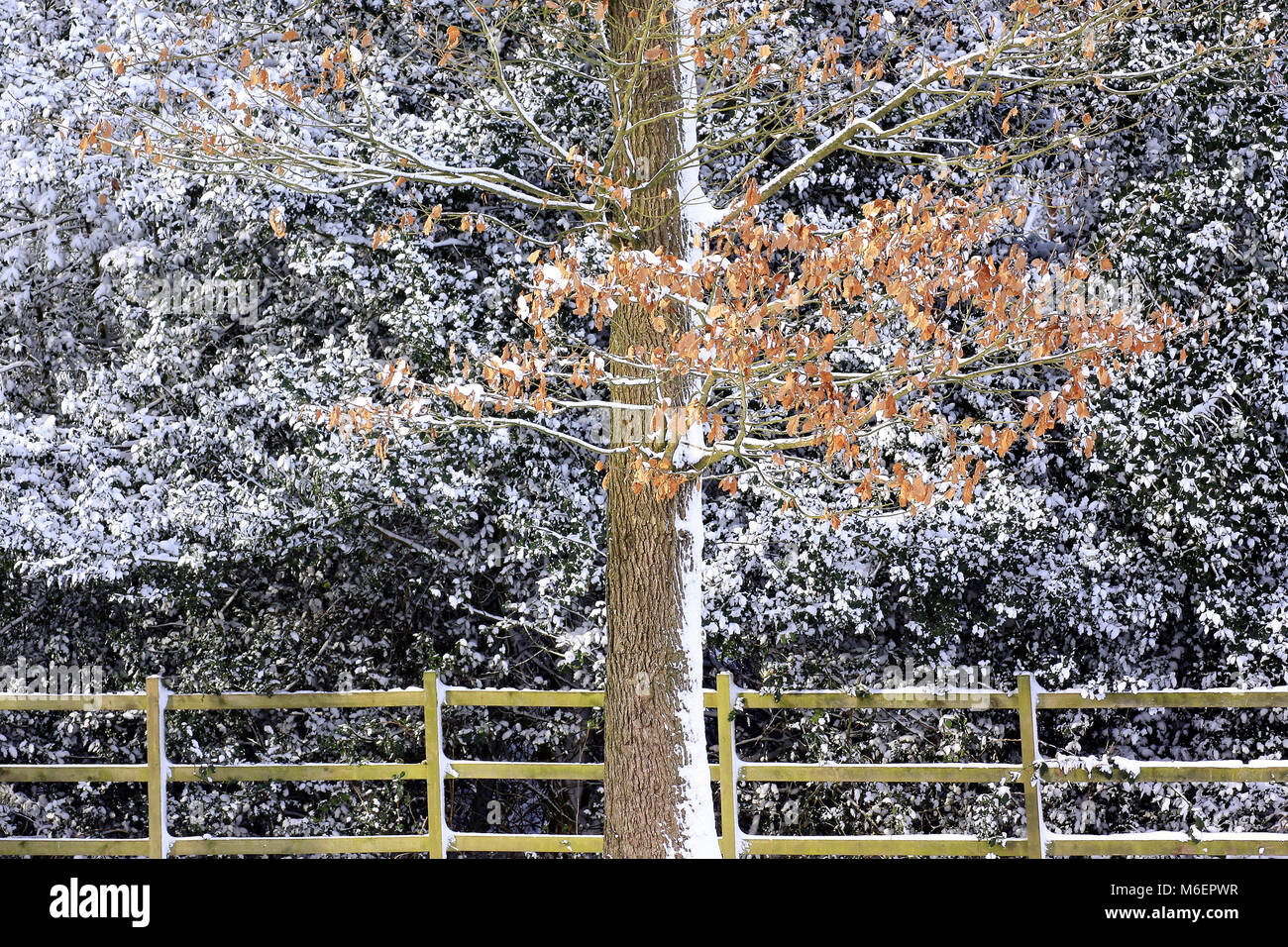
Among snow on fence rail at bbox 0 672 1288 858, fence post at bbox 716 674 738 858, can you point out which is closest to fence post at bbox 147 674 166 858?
snow on fence rail at bbox 0 672 1288 858

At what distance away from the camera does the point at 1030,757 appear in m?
6.75

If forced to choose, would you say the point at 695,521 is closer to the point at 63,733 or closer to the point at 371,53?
the point at 371,53

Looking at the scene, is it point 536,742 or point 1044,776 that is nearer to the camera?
point 1044,776

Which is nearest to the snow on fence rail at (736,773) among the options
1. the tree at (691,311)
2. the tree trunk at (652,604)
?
the tree trunk at (652,604)

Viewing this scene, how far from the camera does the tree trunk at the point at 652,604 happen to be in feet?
17.2

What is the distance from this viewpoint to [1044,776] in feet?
22.3

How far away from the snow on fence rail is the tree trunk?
1.47 metres

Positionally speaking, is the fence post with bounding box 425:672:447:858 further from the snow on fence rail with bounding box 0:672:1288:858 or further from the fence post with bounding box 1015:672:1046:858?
the fence post with bounding box 1015:672:1046:858

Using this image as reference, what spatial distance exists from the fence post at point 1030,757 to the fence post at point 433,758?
10.7ft

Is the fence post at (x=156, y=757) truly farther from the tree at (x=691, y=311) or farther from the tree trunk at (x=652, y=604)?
the tree trunk at (x=652, y=604)

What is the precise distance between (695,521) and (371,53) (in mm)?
5277

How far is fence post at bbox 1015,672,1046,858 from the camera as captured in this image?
6.70m

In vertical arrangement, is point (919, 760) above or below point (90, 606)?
below
